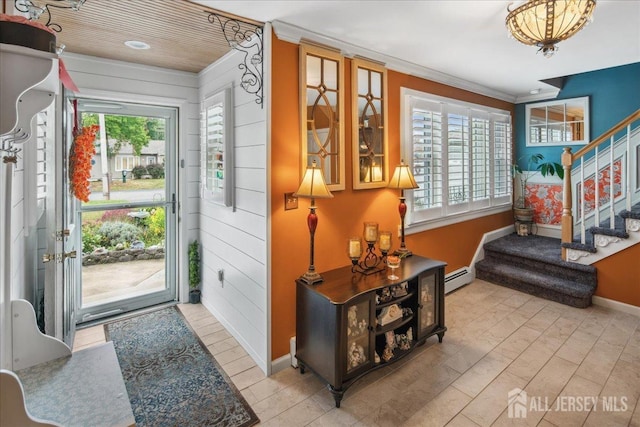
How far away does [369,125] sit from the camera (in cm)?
300

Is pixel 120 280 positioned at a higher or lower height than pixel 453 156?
lower

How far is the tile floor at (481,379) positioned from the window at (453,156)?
1.28 meters

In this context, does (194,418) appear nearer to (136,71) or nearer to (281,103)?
(281,103)

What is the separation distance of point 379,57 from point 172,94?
2.12m

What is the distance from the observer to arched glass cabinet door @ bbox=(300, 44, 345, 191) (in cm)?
252

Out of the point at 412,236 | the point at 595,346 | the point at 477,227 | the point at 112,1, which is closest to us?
the point at 112,1

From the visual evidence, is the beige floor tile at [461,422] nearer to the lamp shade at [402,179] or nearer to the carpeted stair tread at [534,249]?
the lamp shade at [402,179]

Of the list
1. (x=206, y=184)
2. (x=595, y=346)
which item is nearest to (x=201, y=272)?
(x=206, y=184)

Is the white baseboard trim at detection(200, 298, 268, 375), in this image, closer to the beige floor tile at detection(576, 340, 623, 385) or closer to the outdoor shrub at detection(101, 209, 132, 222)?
the outdoor shrub at detection(101, 209, 132, 222)

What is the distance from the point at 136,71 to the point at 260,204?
79.8 inches

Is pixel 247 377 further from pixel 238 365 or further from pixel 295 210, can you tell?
pixel 295 210

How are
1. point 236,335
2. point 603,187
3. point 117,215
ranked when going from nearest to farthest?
point 236,335
point 117,215
point 603,187

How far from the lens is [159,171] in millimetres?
3561

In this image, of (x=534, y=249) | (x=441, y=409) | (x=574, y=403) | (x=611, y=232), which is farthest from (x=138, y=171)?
(x=611, y=232)
